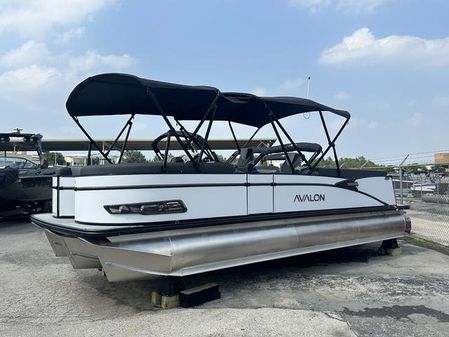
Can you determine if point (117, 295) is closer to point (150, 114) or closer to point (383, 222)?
point (150, 114)

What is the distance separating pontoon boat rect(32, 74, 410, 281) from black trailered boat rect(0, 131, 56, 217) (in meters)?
4.06

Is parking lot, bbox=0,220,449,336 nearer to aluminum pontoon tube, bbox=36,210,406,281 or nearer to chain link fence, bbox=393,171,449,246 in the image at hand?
aluminum pontoon tube, bbox=36,210,406,281

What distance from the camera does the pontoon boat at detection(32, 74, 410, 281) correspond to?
4.16 m

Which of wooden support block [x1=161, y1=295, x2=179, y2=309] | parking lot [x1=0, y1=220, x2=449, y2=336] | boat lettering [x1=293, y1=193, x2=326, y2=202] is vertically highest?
boat lettering [x1=293, y1=193, x2=326, y2=202]

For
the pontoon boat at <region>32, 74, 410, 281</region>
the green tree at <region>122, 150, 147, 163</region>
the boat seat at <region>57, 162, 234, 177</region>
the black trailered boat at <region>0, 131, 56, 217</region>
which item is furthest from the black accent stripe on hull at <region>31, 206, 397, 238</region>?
the black trailered boat at <region>0, 131, 56, 217</region>

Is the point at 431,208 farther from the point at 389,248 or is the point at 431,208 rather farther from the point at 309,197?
the point at 309,197

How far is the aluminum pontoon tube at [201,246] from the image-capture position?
4121 millimetres

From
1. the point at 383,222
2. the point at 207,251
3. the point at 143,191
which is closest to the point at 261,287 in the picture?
the point at 207,251

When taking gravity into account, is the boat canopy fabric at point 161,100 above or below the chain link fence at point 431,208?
above

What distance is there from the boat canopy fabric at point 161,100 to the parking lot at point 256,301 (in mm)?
2079

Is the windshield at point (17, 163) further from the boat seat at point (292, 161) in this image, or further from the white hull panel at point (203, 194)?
the boat seat at point (292, 161)

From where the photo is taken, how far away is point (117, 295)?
4.80 meters

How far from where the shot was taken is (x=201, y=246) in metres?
4.50

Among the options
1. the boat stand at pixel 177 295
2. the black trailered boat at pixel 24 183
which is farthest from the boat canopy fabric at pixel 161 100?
the black trailered boat at pixel 24 183
